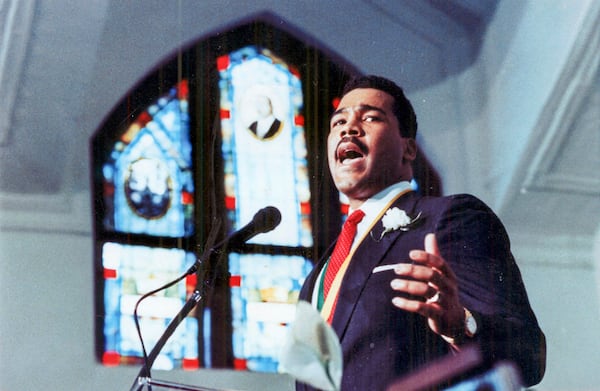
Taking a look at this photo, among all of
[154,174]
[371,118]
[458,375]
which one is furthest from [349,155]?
[458,375]

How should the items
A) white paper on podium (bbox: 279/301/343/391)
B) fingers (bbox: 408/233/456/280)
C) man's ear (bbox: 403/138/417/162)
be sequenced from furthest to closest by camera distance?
man's ear (bbox: 403/138/417/162) → fingers (bbox: 408/233/456/280) → white paper on podium (bbox: 279/301/343/391)

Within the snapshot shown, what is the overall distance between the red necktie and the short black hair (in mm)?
358

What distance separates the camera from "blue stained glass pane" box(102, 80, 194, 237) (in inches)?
127

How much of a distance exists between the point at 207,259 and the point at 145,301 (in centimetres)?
29

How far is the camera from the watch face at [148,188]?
3.24 meters

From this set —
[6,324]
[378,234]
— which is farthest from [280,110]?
[6,324]

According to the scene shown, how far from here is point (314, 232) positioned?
10.5 feet

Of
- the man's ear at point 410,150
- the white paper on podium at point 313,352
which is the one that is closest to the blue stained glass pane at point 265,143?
the man's ear at point 410,150

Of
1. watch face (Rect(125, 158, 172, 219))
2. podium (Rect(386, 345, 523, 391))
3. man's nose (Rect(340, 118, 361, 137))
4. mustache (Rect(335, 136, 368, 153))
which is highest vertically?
man's nose (Rect(340, 118, 361, 137))

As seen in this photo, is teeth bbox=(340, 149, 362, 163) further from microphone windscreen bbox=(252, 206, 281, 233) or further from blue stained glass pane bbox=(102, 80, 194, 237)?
blue stained glass pane bbox=(102, 80, 194, 237)

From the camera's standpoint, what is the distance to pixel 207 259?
9.62 ft

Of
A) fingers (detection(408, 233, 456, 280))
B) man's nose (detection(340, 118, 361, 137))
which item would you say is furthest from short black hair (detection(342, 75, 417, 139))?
fingers (detection(408, 233, 456, 280))

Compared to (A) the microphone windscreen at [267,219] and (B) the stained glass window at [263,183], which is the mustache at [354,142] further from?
(A) the microphone windscreen at [267,219]

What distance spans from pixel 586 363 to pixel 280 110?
4.61ft
